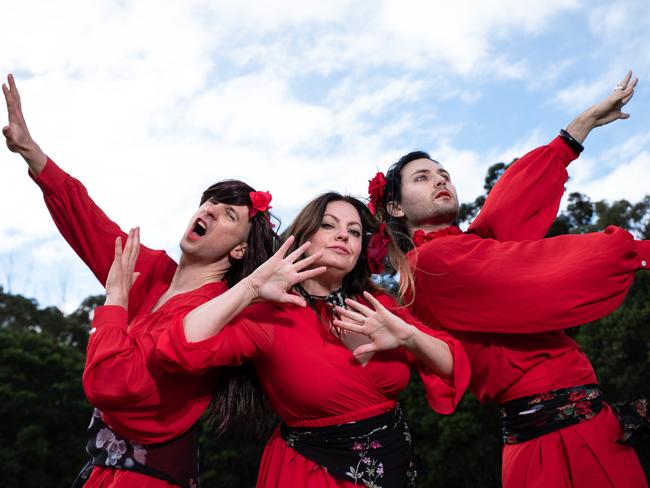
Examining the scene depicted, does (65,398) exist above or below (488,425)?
above

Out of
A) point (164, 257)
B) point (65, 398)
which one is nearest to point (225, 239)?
point (164, 257)

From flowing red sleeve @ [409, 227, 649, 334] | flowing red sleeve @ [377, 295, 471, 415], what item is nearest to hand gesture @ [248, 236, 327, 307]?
flowing red sleeve @ [377, 295, 471, 415]

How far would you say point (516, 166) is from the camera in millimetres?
3174

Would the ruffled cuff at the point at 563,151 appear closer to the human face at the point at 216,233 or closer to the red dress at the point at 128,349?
the human face at the point at 216,233

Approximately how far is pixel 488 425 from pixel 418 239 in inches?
523

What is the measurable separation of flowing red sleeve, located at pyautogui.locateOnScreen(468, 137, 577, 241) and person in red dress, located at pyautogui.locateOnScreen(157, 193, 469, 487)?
662mm

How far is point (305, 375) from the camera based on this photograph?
100 inches

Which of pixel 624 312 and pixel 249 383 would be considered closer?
pixel 249 383

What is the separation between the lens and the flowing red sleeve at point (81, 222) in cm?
307

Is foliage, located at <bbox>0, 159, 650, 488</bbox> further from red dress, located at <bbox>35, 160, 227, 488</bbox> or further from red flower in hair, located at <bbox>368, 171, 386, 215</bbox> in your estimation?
red dress, located at <bbox>35, 160, 227, 488</bbox>

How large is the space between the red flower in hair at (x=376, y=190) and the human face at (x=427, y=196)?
140 mm

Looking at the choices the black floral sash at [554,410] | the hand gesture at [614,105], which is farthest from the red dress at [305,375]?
the hand gesture at [614,105]

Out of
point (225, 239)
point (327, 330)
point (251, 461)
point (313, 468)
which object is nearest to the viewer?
point (313, 468)

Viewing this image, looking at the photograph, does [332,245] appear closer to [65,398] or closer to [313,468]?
[313,468]
